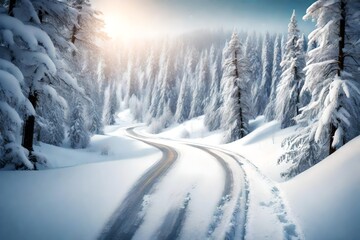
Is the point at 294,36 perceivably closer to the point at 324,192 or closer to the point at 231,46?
the point at 231,46

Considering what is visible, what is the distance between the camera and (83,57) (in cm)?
1582

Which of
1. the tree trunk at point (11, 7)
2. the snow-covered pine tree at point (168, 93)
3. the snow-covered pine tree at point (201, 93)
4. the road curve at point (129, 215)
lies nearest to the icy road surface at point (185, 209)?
the road curve at point (129, 215)

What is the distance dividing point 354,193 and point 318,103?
18.3 ft

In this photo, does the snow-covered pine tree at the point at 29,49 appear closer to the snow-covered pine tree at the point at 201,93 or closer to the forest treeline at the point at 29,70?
the forest treeline at the point at 29,70

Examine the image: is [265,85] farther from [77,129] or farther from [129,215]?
[129,215]

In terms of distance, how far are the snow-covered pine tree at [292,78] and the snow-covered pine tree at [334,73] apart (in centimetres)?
Answer: 1776

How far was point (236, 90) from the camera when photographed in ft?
99.2

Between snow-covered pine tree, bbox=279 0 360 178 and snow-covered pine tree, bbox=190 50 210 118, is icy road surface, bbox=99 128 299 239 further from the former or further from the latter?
snow-covered pine tree, bbox=190 50 210 118

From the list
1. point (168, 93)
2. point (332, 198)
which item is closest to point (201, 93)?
point (168, 93)

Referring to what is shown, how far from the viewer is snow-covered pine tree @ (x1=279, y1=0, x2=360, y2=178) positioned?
33.8 feet

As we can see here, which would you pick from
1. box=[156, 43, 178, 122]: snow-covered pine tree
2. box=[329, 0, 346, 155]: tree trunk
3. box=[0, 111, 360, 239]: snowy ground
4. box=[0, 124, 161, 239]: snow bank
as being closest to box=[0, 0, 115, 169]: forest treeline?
box=[0, 124, 161, 239]: snow bank

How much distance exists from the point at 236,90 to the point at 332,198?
78.5 ft

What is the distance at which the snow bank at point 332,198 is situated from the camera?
242 inches

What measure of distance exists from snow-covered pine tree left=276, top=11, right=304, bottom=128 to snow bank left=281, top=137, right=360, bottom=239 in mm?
20352
